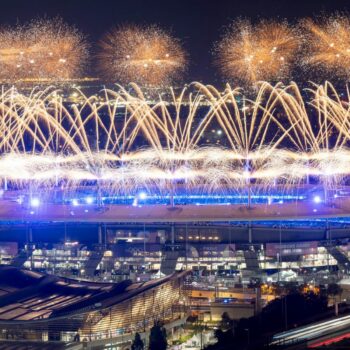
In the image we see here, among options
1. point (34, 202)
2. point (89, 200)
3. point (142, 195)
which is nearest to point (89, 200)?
point (89, 200)

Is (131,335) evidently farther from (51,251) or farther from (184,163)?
(184,163)

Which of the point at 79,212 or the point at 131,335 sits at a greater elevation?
the point at 79,212

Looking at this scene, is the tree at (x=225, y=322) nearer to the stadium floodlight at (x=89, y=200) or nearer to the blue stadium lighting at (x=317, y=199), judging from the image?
the blue stadium lighting at (x=317, y=199)

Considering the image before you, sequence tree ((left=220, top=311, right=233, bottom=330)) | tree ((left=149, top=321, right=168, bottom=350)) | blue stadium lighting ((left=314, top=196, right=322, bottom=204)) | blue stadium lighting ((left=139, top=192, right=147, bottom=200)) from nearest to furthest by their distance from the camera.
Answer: tree ((left=149, top=321, right=168, bottom=350)), tree ((left=220, top=311, right=233, bottom=330)), blue stadium lighting ((left=314, top=196, right=322, bottom=204)), blue stadium lighting ((left=139, top=192, right=147, bottom=200))

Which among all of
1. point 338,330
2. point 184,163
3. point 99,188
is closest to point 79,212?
point 99,188

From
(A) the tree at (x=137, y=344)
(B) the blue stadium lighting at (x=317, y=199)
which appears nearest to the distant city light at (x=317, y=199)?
(B) the blue stadium lighting at (x=317, y=199)

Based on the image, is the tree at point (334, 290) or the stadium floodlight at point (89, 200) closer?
the tree at point (334, 290)

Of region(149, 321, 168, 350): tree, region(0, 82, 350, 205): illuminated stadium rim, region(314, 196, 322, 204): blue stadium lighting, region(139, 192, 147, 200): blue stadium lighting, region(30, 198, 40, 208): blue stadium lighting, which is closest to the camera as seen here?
region(149, 321, 168, 350): tree

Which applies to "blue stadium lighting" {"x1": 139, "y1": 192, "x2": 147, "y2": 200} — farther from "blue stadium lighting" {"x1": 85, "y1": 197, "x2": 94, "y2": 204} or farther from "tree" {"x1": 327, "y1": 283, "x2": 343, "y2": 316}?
"tree" {"x1": 327, "y1": 283, "x2": 343, "y2": 316}

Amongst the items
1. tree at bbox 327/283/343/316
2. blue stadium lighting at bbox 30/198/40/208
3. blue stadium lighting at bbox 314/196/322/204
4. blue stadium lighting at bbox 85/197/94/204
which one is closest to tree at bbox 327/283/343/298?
tree at bbox 327/283/343/316
